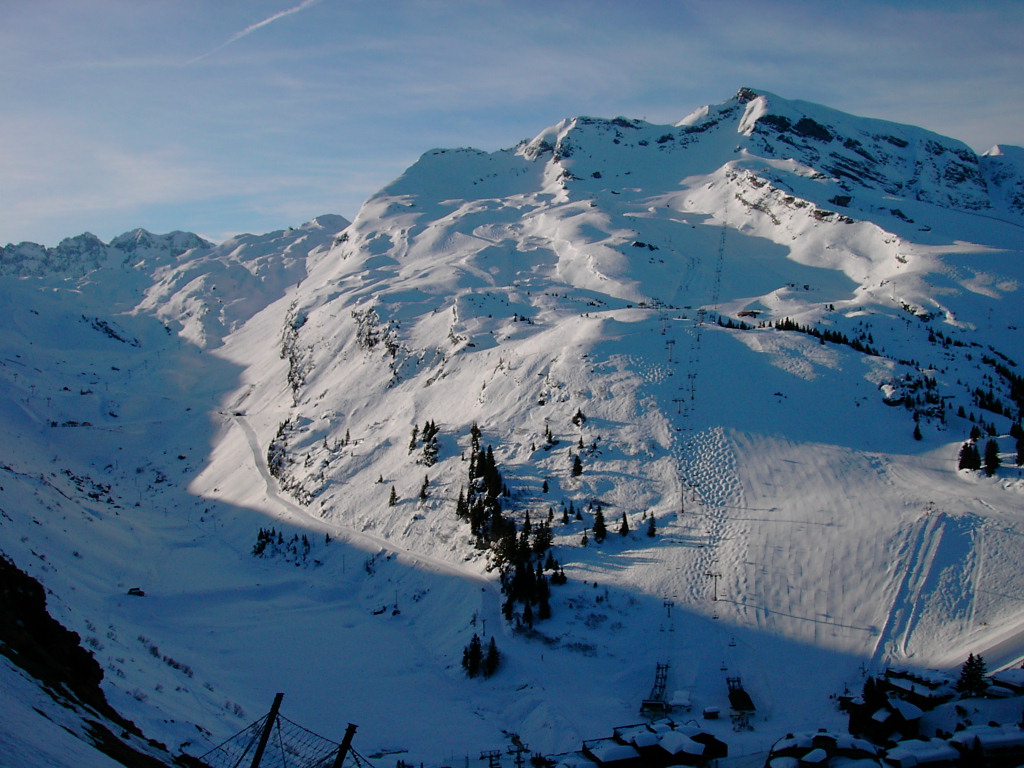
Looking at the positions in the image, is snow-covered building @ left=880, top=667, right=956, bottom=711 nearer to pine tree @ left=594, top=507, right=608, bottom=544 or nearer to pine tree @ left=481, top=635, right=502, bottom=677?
pine tree @ left=594, top=507, right=608, bottom=544

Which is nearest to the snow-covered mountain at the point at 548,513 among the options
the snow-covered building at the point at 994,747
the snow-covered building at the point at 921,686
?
the snow-covered building at the point at 921,686

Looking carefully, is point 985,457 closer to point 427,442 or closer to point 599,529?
point 599,529

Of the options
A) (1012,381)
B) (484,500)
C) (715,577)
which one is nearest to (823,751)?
(715,577)

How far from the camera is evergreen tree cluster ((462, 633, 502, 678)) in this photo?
50750 mm

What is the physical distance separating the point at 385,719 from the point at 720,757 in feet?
66.9

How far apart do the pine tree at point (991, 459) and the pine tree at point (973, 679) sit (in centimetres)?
2815

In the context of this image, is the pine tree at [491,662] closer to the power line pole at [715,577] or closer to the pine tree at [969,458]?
the power line pole at [715,577]

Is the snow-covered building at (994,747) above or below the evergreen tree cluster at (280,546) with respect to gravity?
above

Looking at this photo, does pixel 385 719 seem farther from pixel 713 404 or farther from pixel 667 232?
pixel 667 232

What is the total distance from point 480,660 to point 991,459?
49088 mm

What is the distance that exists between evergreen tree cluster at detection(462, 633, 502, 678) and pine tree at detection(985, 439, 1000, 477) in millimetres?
47133

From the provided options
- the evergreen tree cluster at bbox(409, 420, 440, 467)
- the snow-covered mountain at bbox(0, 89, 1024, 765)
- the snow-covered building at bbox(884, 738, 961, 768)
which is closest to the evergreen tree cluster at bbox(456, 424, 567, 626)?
the snow-covered mountain at bbox(0, 89, 1024, 765)

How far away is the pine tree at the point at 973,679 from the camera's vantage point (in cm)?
3991

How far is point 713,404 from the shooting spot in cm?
7750
